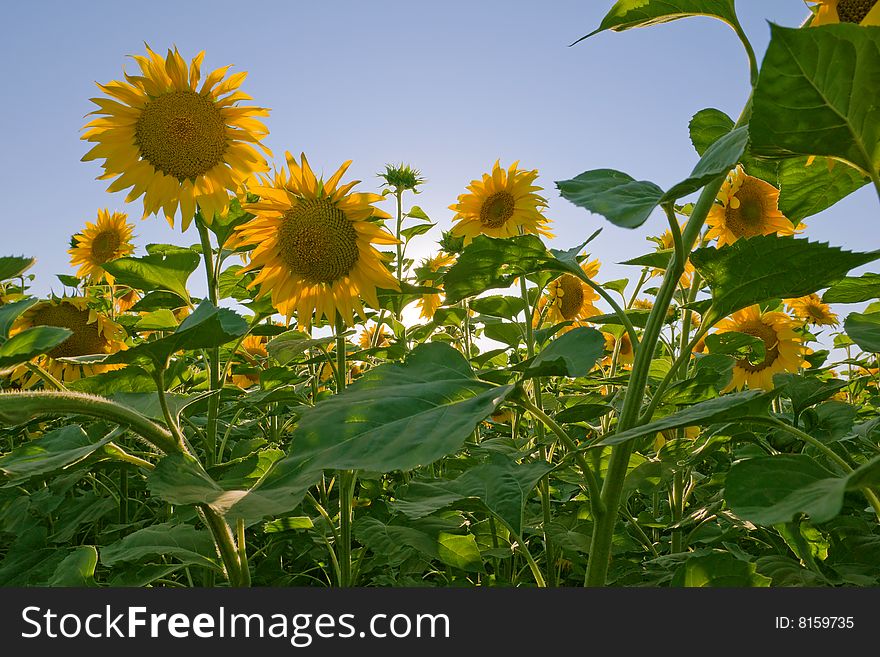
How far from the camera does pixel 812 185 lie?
945 millimetres

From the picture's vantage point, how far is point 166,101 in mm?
1792

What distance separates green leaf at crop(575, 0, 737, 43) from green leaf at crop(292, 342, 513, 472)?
500 mm

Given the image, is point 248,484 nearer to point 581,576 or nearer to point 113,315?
point 581,576

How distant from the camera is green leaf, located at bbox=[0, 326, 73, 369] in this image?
717 mm

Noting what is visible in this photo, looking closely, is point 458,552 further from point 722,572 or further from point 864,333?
→ point 864,333

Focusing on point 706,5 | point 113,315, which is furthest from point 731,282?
point 113,315

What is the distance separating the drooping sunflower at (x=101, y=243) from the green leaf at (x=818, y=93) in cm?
307

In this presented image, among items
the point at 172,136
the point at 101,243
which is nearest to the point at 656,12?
the point at 172,136

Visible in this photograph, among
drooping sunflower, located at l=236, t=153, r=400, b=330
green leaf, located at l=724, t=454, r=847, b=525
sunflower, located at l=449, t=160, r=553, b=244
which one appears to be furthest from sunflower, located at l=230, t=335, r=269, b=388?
green leaf, located at l=724, t=454, r=847, b=525

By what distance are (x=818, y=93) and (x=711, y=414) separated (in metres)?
0.30

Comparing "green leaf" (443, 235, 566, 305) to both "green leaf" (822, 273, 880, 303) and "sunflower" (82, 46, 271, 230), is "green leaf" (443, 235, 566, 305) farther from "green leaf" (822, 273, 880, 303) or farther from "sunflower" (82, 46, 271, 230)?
"sunflower" (82, 46, 271, 230)

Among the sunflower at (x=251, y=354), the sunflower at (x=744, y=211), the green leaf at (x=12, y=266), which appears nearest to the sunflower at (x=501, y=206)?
the sunflower at (x=744, y=211)

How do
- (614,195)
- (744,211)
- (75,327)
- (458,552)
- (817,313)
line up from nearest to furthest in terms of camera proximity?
(614,195)
(458,552)
(744,211)
(75,327)
(817,313)

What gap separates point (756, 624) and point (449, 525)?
0.63 m
